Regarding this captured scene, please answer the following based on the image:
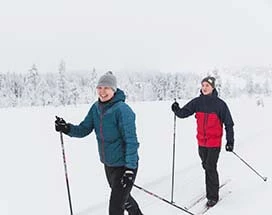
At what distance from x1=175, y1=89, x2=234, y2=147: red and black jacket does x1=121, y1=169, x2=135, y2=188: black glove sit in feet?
8.12

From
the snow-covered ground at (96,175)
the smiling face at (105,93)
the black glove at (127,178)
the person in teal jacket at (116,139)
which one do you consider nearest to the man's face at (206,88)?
the snow-covered ground at (96,175)

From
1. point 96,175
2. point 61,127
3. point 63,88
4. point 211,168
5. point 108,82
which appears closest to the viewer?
point 108,82

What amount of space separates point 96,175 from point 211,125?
3006 mm

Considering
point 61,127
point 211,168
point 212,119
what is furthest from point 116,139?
point 211,168

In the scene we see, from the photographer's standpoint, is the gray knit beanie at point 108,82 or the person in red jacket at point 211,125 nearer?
the gray knit beanie at point 108,82

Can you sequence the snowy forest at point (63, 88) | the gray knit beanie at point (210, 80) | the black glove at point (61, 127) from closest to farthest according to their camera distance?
1. the black glove at point (61, 127)
2. the gray knit beanie at point (210, 80)
3. the snowy forest at point (63, 88)

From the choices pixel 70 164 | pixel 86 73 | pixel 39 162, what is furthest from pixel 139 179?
pixel 86 73

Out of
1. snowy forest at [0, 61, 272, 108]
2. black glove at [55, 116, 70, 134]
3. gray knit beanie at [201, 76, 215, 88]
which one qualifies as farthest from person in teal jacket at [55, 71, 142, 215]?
snowy forest at [0, 61, 272, 108]

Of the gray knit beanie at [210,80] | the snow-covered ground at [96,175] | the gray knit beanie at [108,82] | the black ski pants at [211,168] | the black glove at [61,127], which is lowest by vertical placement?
the snow-covered ground at [96,175]

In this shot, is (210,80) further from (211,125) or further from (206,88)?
(211,125)

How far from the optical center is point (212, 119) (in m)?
6.17

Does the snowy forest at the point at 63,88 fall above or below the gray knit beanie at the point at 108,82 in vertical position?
below

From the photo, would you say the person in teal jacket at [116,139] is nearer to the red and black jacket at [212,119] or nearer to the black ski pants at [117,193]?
the black ski pants at [117,193]

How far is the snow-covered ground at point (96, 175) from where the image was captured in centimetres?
617
